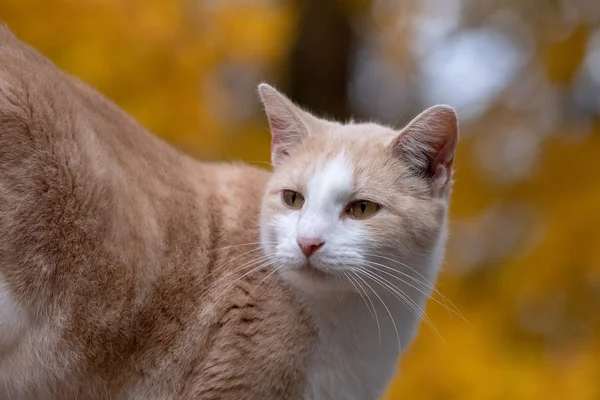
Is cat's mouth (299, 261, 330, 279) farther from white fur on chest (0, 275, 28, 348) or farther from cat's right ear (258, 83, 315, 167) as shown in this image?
white fur on chest (0, 275, 28, 348)

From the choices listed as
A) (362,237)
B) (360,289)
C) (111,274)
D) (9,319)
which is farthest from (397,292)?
(9,319)

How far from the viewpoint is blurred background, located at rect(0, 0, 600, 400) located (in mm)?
2721

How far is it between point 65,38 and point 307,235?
1.53m

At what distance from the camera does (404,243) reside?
1.94m

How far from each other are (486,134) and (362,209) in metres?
1.50

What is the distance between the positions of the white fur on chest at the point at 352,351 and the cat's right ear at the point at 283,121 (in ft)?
1.96

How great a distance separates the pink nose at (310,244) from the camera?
1.84 meters

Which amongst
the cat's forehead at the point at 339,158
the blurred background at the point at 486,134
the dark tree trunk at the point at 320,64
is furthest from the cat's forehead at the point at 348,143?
the dark tree trunk at the point at 320,64

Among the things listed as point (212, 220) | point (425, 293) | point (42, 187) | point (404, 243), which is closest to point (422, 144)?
point (404, 243)

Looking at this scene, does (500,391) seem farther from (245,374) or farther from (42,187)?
(42,187)

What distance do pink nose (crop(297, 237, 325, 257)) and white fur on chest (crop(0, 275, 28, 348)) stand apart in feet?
2.55

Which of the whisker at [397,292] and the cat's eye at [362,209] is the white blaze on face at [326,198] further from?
the whisker at [397,292]

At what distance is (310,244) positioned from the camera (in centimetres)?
184

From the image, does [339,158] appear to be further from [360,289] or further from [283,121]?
[360,289]
